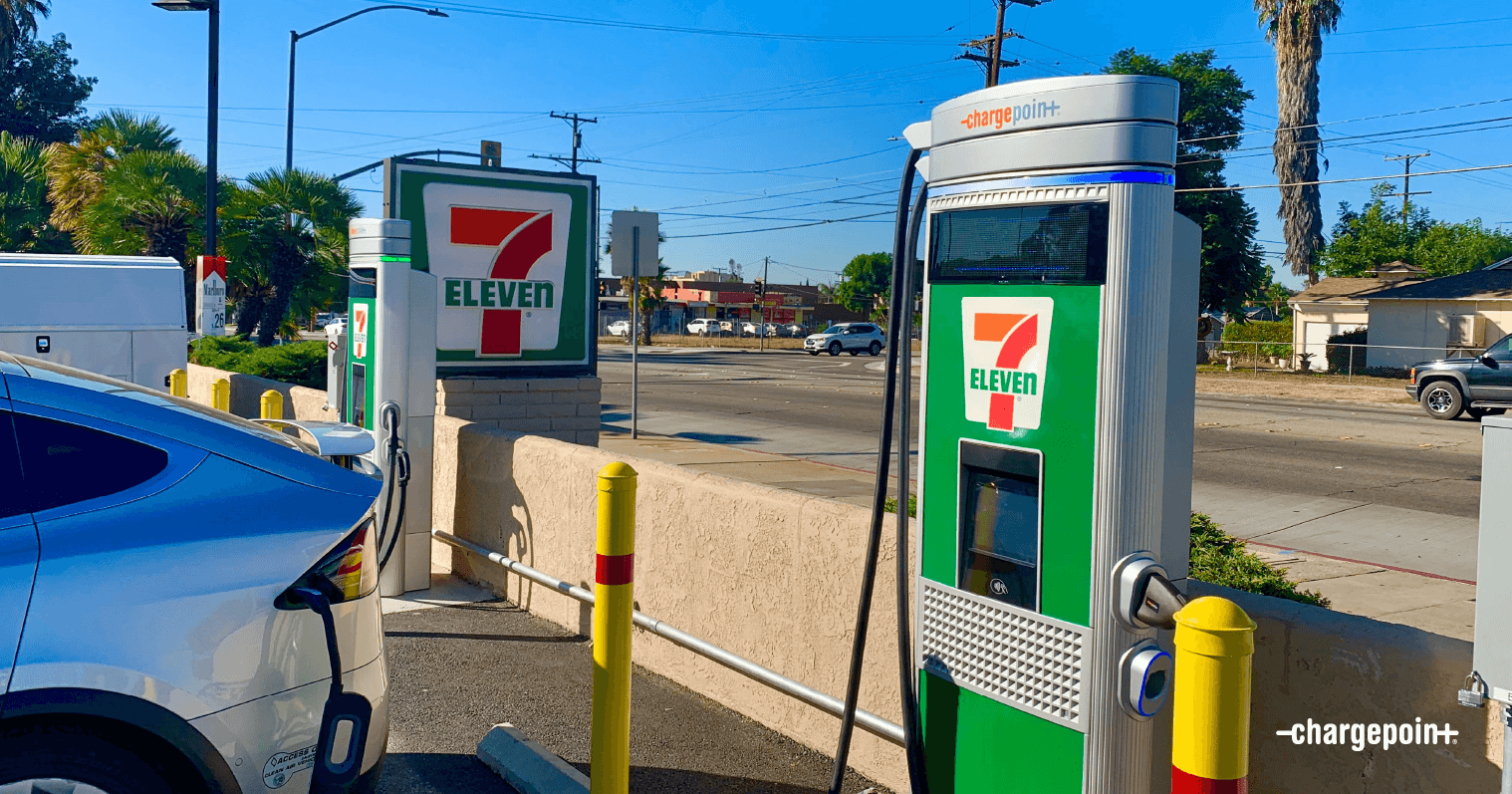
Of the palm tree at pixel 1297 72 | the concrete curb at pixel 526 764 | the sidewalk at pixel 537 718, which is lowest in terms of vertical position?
the sidewalk at pixel 537 718

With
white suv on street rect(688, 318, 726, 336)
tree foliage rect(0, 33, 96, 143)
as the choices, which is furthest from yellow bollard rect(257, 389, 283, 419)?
white suv on street rect(688, 318, 726, 336)

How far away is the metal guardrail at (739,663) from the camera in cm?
421

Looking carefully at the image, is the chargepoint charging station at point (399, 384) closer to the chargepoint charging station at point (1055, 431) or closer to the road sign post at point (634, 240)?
the chargepoint charging station at point (1055, 431)

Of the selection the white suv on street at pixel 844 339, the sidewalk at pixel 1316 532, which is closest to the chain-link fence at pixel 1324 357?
the white suv on street at pixel 844 339

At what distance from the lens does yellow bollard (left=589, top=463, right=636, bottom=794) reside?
389 cm

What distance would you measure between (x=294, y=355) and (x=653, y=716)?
509 inches

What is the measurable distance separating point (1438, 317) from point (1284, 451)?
24.2 m

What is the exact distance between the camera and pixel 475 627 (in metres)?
6.64

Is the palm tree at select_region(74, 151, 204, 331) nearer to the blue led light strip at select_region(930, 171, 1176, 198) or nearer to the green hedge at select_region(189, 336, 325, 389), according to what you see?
the green hedge at select_region(189, 336, 325, 389)

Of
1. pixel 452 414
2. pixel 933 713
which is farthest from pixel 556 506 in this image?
pixel 933 713

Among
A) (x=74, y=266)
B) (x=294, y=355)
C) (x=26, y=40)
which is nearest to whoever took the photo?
(x=74, y=266)

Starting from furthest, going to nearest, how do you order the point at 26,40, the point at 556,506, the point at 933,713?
the point at 26,40 < the point at 556,506 < the point at 933,713

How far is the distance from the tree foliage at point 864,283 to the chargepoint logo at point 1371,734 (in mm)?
100288

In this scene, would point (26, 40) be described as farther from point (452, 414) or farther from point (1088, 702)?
point (1088, 702)
